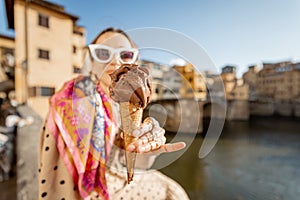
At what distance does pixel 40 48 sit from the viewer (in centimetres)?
443

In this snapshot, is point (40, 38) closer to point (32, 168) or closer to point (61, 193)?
point (32, 168)

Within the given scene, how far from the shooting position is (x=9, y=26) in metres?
5.30

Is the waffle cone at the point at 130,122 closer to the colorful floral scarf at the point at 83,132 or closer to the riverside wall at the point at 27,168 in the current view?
the colorful floral scarf at the point at 83,132

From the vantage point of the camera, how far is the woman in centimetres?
36

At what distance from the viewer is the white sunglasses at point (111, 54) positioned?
32 centimetres

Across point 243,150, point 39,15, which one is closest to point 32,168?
point 39,15

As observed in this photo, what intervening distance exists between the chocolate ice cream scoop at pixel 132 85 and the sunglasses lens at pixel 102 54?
15cm

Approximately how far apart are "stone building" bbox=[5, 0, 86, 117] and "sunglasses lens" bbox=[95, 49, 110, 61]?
3.87 metres

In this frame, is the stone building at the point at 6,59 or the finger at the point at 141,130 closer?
the finger at the point at 141,130

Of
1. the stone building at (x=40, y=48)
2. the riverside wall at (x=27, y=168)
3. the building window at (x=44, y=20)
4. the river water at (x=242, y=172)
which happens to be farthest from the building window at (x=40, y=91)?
the river water at (x=242, y=172)

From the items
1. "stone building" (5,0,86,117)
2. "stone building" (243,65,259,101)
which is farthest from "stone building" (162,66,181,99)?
"stone building" (243,65,259,101)

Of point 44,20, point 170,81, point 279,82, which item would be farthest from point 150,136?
point 279,82

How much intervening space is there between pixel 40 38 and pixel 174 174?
5602 millimetres

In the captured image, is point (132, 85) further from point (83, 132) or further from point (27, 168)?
point (27, 168)
